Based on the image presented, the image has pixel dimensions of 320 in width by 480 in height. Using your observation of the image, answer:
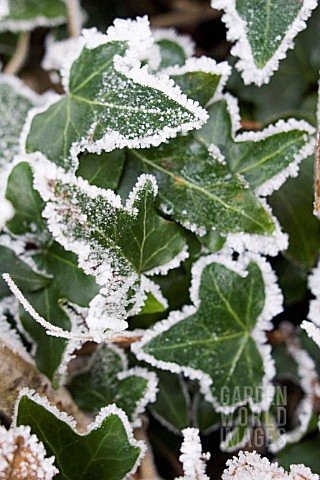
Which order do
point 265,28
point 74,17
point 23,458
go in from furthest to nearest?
point 74,17 → point 265,28 → point 23,458

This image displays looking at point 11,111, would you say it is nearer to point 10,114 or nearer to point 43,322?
point 10,114

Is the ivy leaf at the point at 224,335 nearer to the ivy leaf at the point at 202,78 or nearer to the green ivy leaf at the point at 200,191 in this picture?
the green ivy leaf at the point at 200,191

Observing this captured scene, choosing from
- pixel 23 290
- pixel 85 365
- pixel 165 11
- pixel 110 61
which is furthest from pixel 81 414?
pixel 165 11

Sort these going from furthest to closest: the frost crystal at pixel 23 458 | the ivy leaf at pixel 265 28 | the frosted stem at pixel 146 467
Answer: the frosted stem at pixel 146 467
the ivy leaf at pixel 265 28
the frost crystal at pixel 23 458

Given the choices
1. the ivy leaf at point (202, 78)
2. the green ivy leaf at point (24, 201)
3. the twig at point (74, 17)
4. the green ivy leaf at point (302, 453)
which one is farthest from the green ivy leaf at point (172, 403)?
the twig at point (74, 17)

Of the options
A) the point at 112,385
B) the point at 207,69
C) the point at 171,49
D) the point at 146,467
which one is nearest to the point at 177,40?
the point at 171,49
